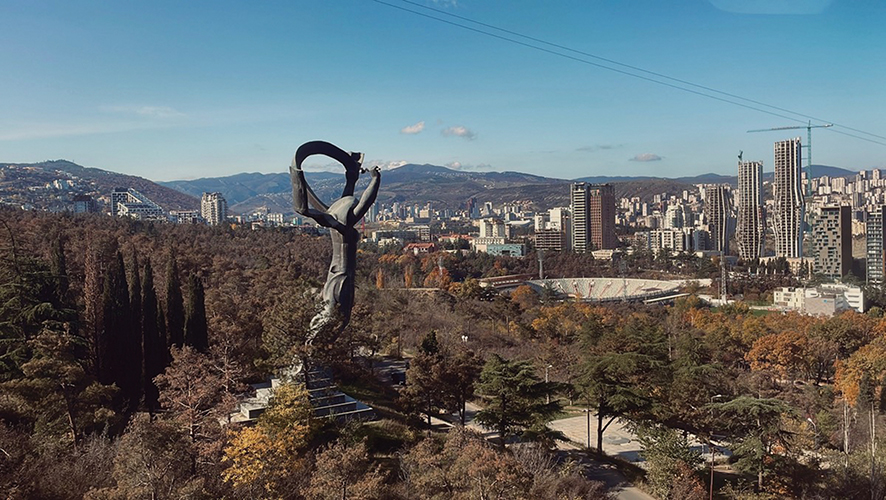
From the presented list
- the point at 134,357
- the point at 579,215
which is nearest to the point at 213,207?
the point at 579,215

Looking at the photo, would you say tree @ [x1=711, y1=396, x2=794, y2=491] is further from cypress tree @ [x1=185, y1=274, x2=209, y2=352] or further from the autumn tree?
cypress tree @ [x1=185, y1=274, x2=209, y2=352]

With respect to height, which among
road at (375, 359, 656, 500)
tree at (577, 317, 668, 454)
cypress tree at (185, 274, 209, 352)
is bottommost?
road at (375, 359, 656, 500)

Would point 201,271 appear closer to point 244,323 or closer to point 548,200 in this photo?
point 244,323

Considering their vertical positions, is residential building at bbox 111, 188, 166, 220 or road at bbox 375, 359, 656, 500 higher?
residential building at bbox 111, 188, 166, 220

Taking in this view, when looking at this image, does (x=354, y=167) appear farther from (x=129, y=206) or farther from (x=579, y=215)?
(x=129, y=206)

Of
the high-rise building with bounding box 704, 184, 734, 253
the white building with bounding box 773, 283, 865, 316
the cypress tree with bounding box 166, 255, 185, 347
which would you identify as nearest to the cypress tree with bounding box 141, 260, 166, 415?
the cypress tree with bounding box 166, 255, 185, 347

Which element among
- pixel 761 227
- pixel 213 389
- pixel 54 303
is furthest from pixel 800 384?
pixel 761 227
